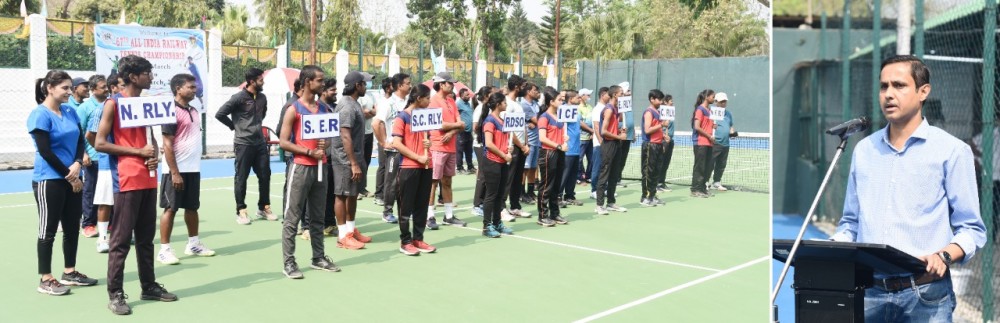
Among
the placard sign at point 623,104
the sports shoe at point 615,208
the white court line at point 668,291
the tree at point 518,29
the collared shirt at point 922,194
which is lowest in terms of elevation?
the white court line at point 668,291

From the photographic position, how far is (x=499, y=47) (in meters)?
50.8

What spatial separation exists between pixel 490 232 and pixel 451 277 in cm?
194

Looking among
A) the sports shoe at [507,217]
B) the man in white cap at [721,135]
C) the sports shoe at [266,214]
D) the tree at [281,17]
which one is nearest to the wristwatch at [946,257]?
the sports shoe at [507,217]

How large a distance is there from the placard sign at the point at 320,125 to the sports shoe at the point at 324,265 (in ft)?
3.18

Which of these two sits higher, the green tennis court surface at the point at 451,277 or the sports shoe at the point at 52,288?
the sports shoe at the point at 52,288

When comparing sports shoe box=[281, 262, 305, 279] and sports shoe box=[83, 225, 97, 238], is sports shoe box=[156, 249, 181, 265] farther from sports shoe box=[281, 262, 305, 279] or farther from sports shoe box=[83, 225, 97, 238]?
sports shoe box=[83, 225, 97, 238]

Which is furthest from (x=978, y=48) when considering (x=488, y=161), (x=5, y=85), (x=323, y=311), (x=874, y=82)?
(x=5, y=85)

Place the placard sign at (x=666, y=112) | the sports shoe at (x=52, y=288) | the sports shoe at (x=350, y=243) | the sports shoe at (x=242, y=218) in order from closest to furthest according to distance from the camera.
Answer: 1. the sports shoe at (x=52, y=288)
2. the sports shoe at (x=350, y=243)
3. the sports shoe at (x=242, y=218)
4. the placard sign at (x=666, y=112)

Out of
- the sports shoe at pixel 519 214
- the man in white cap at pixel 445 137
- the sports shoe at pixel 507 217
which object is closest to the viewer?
the man in white cap at pixel 445 137

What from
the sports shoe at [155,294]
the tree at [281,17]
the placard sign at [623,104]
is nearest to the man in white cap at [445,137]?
the sports shoe at [155,294]

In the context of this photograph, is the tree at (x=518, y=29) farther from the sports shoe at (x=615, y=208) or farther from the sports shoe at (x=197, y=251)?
the sports shoe at (x=197, y=251)

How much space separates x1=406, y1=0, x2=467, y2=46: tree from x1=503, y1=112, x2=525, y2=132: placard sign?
40.8 m

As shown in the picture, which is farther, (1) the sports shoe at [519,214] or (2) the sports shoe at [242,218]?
(1) the sports shoe at [519,214]

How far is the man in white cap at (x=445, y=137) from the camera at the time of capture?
339 inches
